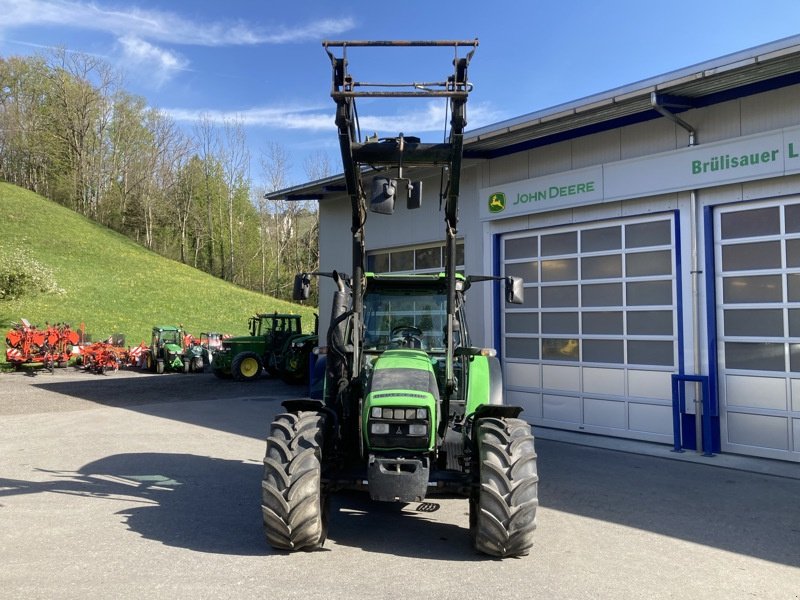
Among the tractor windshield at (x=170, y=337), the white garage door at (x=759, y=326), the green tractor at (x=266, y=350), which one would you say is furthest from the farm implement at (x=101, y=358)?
the white garage door at (x=759, y=326)

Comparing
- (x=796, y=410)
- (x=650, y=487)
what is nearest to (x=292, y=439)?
(x=650, y=487)

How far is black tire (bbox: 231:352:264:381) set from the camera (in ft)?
69.3

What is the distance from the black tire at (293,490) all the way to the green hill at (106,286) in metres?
25.3

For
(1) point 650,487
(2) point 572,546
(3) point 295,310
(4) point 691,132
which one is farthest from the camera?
(3) point 295,310

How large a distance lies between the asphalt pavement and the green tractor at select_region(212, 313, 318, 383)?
10200 millimetres

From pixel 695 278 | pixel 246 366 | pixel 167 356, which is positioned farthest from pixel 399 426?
pixel 167 356

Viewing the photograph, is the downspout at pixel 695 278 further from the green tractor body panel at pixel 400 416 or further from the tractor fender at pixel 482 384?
the green tractor body panel at pixel 400 416

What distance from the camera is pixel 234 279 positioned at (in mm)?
58938

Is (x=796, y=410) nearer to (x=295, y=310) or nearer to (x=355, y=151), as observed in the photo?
(x=355, y=151)

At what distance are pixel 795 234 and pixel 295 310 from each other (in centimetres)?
3811

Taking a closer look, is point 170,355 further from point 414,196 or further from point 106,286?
point 414,196

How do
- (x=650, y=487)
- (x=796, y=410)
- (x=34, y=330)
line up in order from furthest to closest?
(x=34, y=330) < (x=796, y=410) < (x=650, y=487)

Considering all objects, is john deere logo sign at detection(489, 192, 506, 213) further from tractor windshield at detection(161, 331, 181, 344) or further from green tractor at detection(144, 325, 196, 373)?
tractor windshield at detection(161, 331, 181, 344)

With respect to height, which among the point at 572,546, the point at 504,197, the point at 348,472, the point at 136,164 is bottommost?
the point at 572,546
